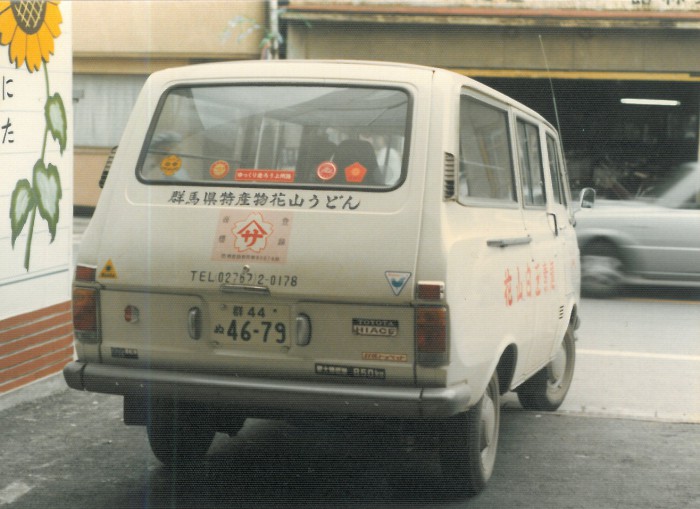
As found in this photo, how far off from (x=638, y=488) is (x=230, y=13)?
61.6 ft

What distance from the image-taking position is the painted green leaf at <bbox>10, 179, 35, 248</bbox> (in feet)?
22.3

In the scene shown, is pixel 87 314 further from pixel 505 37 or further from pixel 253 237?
pixel 505 37

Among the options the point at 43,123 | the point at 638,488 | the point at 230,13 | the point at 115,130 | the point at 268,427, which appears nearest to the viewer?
the point at 638,488

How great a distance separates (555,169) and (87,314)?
3367mm

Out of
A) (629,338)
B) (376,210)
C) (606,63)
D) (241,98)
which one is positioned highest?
(606,63)

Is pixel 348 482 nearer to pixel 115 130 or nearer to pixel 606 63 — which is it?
pixel 606 63

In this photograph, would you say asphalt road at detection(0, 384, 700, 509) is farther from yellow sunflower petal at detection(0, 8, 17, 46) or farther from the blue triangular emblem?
yellow sunflower petal at detection(0, 8, 17, 46)

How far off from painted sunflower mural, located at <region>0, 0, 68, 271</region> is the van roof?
2161 mm

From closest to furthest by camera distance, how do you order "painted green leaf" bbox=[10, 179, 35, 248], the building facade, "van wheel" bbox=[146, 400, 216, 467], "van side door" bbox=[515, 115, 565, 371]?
"van wheel" bbox=[146, 400, 216, 467] → "van side door" bbox=[515, 115, 565, 371] → "painted green leaf" bbox=[10, 179, 35, 248] → the building facade

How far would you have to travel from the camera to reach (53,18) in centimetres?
720

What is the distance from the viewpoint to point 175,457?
17.4 feet

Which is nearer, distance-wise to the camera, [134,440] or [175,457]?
[175,457]

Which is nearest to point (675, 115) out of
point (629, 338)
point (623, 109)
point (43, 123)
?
point (623, 109)

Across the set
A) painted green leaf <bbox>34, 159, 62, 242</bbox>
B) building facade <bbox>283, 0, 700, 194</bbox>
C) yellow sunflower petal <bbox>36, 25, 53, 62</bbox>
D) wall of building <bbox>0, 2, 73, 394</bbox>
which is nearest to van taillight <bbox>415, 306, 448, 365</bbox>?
wall of building <bbox>0, 2, 73, 394</bbox>
